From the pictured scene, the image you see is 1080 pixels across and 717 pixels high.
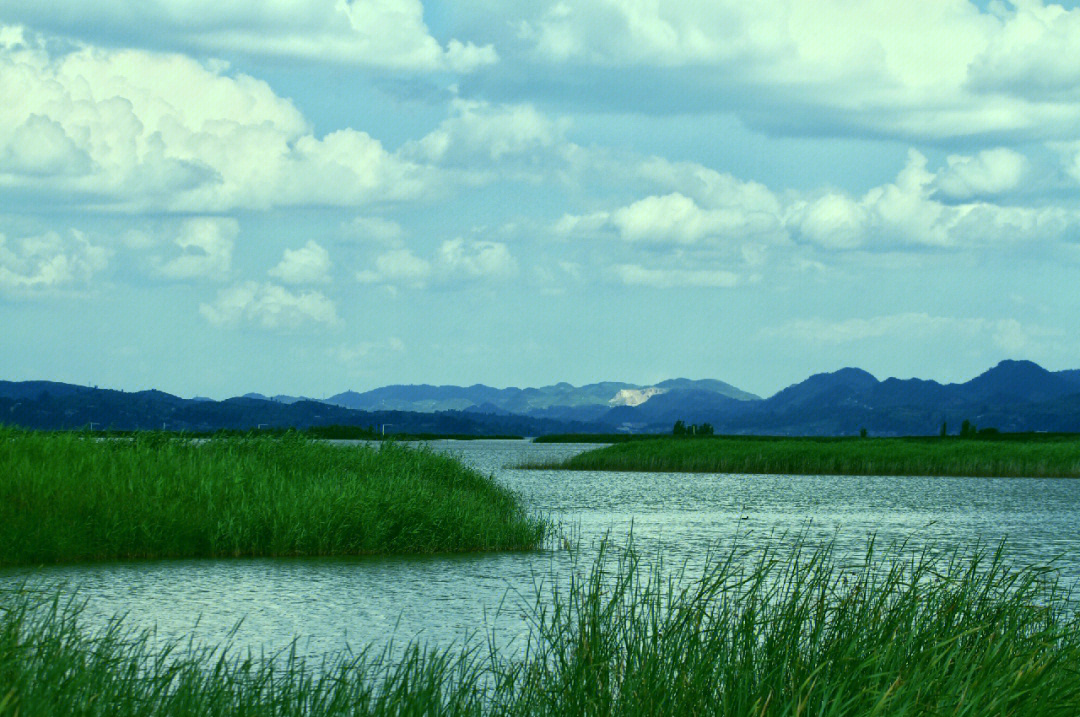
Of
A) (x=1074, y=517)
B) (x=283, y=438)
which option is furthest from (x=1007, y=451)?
(x=283, y=438)

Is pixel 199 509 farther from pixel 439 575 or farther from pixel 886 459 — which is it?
pixel 886 459

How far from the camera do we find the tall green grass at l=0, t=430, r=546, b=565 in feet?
67.2

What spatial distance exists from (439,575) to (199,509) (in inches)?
195

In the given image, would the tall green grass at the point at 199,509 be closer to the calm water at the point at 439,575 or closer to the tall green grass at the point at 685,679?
the calm water at the point at 439,575

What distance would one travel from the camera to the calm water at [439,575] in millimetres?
15344

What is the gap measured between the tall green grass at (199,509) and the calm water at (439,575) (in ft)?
1.93

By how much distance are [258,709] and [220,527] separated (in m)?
13.7

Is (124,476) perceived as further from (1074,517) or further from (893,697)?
(1074,517)

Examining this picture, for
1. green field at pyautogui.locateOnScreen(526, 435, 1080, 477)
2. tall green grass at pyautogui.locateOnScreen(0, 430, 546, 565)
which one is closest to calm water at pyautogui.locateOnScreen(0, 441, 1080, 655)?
tall green grass at pyautogui.locateOnScreen(0, 430, 546, 565)

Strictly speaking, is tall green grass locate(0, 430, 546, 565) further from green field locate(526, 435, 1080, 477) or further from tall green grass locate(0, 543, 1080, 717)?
green field locate(526, 435, 1080, 477)

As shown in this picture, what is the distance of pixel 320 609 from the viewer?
16656mm

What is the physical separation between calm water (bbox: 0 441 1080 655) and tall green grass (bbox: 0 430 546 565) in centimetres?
59

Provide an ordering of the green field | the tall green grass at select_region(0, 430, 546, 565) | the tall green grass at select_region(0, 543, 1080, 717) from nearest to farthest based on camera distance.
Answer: the tall green grass at select_region(0, 543, 1080, 717) < the tall green grass at select_region(0, 430, 546, 565) < the green field

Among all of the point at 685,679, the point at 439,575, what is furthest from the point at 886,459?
the point at 685,679
